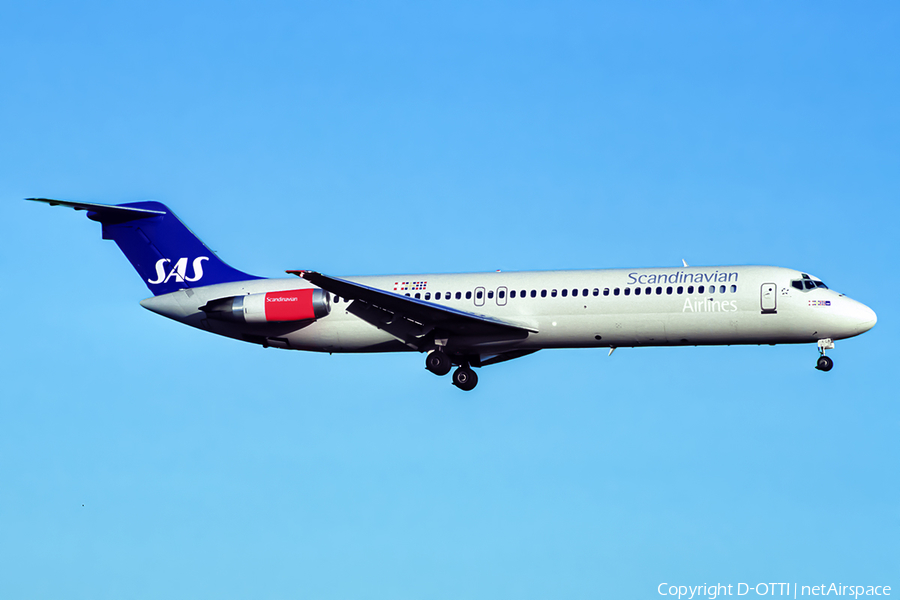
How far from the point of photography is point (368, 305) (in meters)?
37.0

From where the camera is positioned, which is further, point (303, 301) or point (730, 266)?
point (303, 301)

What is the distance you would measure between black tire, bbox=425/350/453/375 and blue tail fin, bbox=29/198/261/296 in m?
7.99

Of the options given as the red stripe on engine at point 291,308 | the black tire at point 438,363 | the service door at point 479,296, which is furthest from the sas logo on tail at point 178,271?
the service door at point 479,296

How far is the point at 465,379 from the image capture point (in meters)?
39.1

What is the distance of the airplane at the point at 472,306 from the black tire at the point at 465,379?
5 centimetres

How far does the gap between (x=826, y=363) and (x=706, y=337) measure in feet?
12.4

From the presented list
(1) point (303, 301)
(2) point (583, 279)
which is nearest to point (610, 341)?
(2) point (583, 279)

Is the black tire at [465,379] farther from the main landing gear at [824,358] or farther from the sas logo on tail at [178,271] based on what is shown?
the main landing gear at [824,358]

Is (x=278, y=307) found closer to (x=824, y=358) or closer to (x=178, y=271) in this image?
(x=178, y=271)

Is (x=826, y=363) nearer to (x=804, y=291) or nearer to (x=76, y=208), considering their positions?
(x=804, y=291)

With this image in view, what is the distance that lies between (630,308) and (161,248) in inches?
707

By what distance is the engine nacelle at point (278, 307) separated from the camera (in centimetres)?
3828

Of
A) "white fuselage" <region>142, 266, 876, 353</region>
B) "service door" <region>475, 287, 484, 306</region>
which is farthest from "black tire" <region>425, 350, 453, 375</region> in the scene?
"service door" <region>475, 287, 484, 306</region>

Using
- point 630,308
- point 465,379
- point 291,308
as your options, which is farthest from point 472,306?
point 291,308
